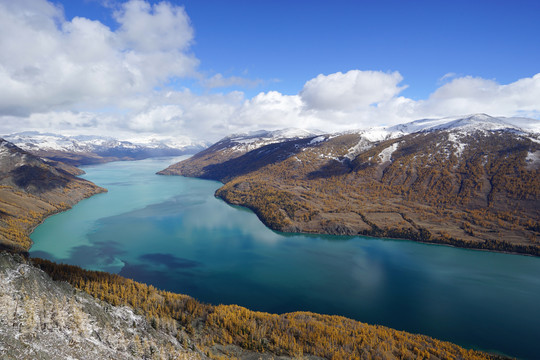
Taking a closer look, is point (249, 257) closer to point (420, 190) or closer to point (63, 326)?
point (63, 326)

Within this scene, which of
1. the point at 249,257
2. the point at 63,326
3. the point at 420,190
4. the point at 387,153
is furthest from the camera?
the point at 387,153

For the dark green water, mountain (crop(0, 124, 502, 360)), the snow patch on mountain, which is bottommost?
the dark green water

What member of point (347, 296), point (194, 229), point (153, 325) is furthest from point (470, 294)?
point (194, 229)

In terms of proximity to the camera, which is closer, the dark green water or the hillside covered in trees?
the hillside covered in trees

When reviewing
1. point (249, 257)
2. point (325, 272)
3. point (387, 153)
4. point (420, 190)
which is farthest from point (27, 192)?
point (387, 153)

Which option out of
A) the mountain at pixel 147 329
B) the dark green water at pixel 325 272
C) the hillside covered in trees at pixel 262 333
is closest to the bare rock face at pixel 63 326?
the mountain at pixel 147 329

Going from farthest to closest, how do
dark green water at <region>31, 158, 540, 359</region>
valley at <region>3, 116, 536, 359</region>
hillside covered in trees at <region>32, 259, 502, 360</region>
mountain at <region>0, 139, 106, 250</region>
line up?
mountain at <region>0, 139, 106, 250</region> → dark green water at <region>31, 158, 540, 359</region> → valley at <region>3, 116, 536, 359</region> → hillside covered in trees at <region>32, 259, 502, 360</region>

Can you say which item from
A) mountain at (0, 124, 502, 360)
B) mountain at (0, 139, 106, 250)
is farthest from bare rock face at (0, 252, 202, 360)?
mountain at (0, 139, 106, 250)

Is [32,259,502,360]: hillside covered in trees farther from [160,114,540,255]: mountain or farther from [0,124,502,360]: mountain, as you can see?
[160,114,540,255]: mountain
